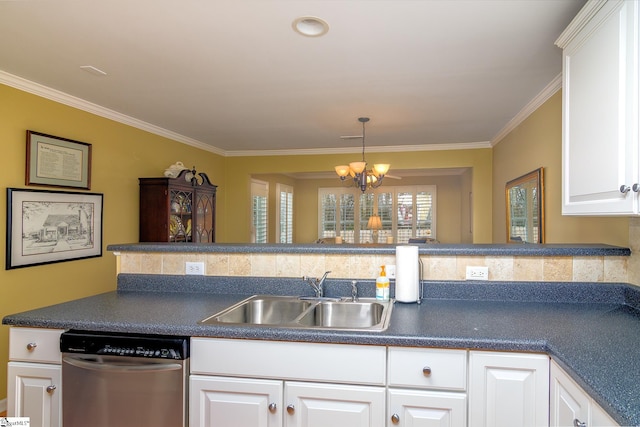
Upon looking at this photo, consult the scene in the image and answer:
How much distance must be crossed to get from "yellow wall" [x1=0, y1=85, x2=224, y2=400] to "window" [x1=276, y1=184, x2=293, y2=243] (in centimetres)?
287

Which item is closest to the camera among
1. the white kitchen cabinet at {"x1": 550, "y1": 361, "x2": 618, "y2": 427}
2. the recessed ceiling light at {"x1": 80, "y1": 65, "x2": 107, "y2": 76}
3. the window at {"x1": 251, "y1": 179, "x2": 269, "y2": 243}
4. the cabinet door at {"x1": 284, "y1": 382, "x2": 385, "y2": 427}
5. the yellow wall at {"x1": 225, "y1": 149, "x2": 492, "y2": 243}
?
the white kitchen cabinet at {"x1": 550, "y1": 361, "x2": 618, "y2": 427}

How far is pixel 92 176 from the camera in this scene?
11.3 feet

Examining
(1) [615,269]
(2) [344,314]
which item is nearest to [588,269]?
(1) [615,269]

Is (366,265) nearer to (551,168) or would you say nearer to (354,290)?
(354,290)

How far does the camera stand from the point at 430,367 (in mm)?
1343

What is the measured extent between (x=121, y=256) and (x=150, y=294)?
32 centimetres

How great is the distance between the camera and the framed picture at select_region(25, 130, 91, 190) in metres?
2.86

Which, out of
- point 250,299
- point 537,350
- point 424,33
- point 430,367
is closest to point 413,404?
point 430,367

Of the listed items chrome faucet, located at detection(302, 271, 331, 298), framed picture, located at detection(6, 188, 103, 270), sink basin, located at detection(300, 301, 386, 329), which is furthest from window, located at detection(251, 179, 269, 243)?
sink basin, located at detection(300, 301, 386, 329)

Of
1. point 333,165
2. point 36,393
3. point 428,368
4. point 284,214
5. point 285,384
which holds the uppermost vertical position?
point 333,165

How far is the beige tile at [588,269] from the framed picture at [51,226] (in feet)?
11.7

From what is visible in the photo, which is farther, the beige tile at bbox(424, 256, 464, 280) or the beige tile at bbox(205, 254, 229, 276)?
the beige tile at bbox(205, 254, 229, 276)

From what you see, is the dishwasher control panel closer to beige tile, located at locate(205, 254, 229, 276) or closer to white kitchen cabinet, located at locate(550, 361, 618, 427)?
beige tile, located at locate(205, 254, 229, 276)

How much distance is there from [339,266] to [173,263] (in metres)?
0.95
